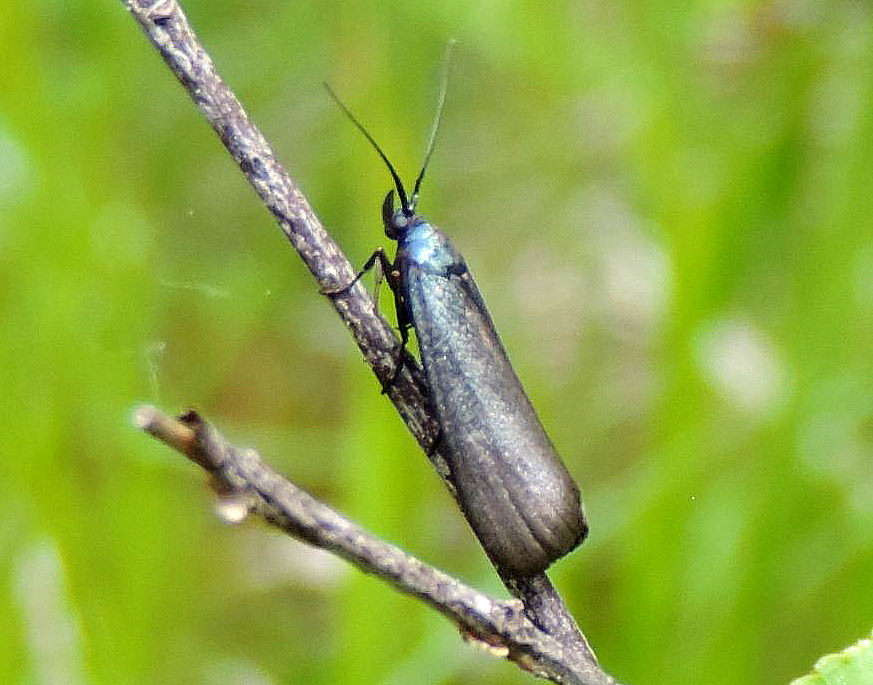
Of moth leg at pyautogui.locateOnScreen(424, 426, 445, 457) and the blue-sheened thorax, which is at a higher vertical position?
the blue-sheened thorax

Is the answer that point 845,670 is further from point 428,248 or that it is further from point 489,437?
point 428,248

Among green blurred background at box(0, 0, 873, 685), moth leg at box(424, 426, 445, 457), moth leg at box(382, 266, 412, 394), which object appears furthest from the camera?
green blurred background at box(0, 0, 873, 685)

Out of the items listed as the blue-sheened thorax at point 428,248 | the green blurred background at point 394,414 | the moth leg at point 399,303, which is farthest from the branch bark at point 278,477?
the green blurred background at point 394,414

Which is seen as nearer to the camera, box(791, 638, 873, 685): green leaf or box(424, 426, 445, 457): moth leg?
box(791, 638, 873, 685): green leaf

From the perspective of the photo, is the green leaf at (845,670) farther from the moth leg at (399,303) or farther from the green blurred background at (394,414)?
the green blurred background at (394,414)

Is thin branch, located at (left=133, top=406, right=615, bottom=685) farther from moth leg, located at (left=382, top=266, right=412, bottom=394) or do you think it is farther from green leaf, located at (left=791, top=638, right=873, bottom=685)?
moth leg, located at (left=382, top=266, right=412, bottom=394)

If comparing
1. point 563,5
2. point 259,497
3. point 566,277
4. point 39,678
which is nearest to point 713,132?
point 563,5

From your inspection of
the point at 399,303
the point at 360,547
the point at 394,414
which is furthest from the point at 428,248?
the point at 360,547

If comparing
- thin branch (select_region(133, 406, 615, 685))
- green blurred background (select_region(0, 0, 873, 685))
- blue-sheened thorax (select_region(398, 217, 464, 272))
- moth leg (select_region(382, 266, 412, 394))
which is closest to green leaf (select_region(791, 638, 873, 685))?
thin branch (select_region(133, 406, 615, 685))
